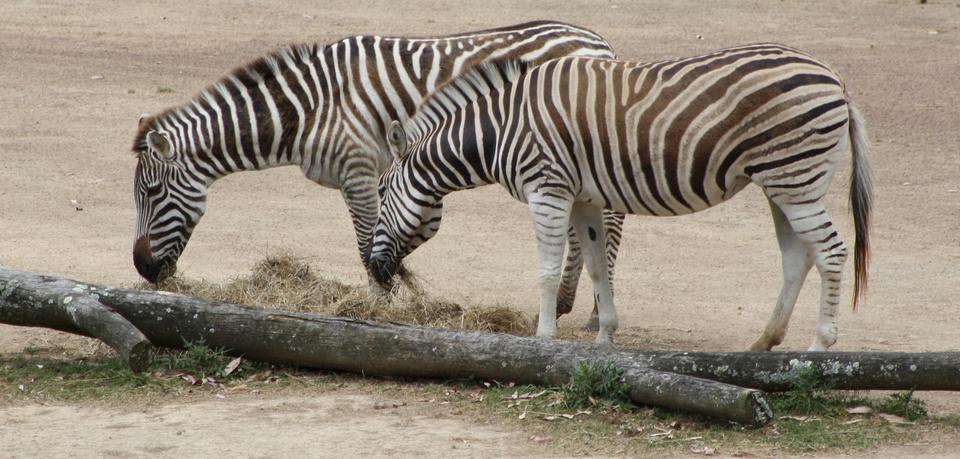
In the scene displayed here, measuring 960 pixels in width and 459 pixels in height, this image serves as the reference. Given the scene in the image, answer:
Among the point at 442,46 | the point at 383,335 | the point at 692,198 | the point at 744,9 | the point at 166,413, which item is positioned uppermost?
the point at 744,9

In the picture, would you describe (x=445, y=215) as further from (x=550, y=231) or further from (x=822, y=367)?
(x=822, y=367)

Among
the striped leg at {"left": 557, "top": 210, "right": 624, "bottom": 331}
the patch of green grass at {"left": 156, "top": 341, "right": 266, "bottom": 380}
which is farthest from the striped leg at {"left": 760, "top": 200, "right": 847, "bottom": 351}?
the patch of green grass at {"left": 156, "top": 341, "right": 266, "bottom": 380}

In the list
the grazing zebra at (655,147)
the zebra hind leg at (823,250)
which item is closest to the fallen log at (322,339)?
the grazing zebra at (655,147)

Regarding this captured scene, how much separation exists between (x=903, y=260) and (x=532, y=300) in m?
3.07

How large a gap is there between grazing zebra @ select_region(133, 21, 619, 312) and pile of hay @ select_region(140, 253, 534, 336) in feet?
1.49

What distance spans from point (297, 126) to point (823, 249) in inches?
133

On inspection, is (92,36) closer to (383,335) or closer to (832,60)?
(832,60)

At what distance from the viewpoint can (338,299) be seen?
293 inches

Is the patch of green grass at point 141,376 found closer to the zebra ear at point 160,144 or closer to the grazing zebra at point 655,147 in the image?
the grazing zebra at point 655,147

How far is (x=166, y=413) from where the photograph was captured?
593 centimetres

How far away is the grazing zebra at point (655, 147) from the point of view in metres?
6.43

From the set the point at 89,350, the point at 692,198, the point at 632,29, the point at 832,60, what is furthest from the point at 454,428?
the point at 632,29

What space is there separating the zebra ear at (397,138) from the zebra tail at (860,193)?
253cm

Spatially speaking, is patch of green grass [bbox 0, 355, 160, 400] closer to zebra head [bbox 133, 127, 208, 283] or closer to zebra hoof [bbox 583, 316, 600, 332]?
zebra head [bbox 133, 127, 208, 283]
